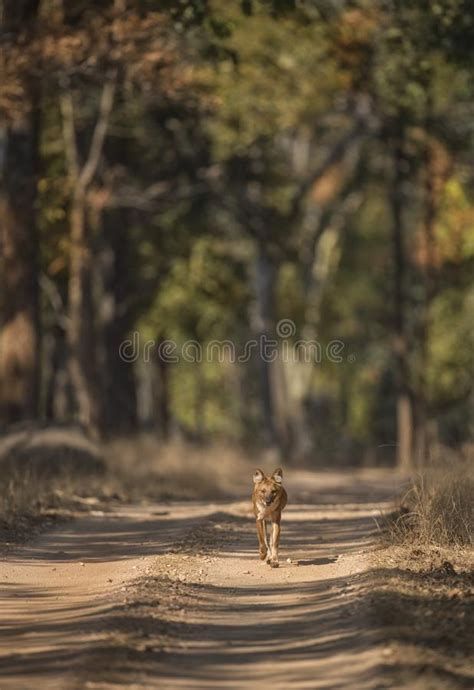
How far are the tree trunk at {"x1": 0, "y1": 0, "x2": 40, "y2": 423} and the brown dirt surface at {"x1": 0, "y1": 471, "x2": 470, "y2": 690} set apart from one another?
1107cm

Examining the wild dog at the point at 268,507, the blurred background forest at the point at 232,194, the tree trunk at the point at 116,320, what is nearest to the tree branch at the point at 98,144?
the blurred background forest at the point at 232,194

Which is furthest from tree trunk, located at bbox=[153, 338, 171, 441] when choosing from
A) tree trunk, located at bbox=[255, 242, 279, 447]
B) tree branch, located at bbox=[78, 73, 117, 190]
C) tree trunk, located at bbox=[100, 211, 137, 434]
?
tree branch, located at bbox=[78, 73, 117, 190]

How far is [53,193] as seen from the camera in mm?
30484

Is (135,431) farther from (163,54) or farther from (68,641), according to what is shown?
(68,641)

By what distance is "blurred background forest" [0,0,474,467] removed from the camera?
2559 cm

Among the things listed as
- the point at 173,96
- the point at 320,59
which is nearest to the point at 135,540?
the point at 173,96

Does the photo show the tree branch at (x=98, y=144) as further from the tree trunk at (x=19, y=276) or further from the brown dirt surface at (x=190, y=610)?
the brown dirt surface at (x=190, y=610)

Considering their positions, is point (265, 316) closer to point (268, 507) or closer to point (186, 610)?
point (268, 507)

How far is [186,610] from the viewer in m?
10.6

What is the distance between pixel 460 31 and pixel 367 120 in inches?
614

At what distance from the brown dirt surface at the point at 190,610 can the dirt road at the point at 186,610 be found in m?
0.01

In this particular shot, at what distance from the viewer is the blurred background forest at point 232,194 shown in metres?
25.6

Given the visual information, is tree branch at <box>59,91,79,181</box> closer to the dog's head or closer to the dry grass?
the dry grass

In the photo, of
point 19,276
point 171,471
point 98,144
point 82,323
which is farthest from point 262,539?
point 98,144
